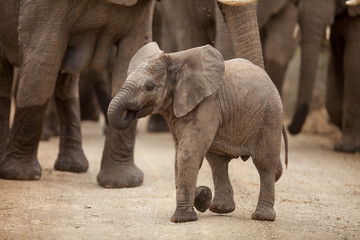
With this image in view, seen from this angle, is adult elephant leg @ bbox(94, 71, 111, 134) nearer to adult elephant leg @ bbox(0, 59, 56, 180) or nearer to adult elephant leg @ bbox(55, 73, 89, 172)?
adult elephant leg @ bbox(55, 73, 89, 172)

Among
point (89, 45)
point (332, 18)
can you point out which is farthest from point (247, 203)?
point (332, 18)

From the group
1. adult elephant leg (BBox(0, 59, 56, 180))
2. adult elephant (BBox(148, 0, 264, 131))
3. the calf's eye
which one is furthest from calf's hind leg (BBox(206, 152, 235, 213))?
adult elephant leg (BBox(0, 59, 56, 180))


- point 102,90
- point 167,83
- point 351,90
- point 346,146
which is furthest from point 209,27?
point 167,83

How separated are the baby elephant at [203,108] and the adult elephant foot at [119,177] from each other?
1.37 meters

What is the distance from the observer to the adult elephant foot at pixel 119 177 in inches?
231

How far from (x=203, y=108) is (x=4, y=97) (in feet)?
8.45

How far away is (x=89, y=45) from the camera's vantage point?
19.5ft

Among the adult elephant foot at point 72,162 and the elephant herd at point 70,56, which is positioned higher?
the elephant herd at point 70,56

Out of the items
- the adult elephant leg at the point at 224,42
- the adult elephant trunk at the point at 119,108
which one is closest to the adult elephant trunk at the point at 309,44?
the adult elephant leg at the point at 224,42

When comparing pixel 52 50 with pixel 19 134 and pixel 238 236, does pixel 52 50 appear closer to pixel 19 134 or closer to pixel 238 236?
pixel 19 134

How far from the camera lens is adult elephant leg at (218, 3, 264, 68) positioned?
5223 millimetres

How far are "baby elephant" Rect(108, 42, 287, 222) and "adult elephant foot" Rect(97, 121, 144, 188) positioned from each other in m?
1.38

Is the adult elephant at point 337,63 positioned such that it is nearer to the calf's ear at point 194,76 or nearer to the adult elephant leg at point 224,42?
the adult elephant leg at point 224,42

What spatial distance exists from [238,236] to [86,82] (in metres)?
5.93
